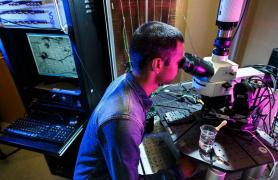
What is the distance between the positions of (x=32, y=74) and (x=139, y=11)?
37.8 inches

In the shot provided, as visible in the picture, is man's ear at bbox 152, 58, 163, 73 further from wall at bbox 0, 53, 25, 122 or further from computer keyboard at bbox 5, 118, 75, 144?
wall at bbox 0, 53, 25, 122

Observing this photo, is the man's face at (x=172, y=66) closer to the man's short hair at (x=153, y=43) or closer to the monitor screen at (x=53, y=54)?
the man's short hair at (x=153, y=43)

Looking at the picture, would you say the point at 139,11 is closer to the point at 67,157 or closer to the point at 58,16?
the point at 58,16

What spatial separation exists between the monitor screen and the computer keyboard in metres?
0.36

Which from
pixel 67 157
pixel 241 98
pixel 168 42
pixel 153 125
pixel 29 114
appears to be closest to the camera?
pixel 168 42

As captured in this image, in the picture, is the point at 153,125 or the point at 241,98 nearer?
the point at 241,98

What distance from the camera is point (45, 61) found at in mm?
1350

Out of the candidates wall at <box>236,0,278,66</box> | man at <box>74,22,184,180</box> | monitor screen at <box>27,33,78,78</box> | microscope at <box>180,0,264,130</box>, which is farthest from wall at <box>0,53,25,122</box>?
wall at <box>236,0,278,66</box>

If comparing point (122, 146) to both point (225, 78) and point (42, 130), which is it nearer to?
point (225, 78)

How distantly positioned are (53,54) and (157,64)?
2.79ft

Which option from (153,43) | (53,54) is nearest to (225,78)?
(153,43)

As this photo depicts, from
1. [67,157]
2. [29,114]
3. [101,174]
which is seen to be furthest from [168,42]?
[67,157]

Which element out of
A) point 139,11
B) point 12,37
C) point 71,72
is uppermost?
point 139,11

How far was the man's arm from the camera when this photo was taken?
0.68 metres
